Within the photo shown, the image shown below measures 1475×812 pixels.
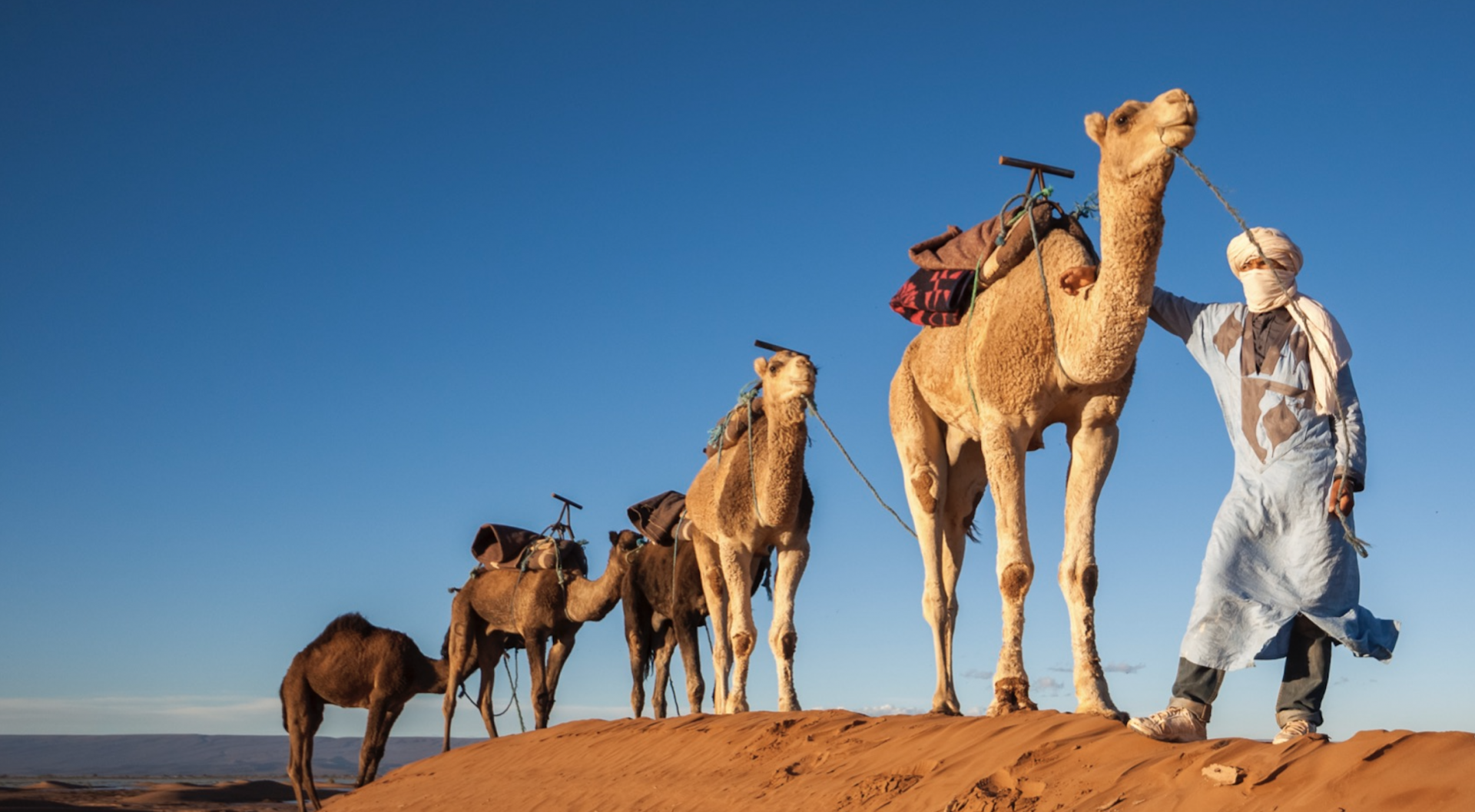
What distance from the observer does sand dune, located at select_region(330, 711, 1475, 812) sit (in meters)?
4.86

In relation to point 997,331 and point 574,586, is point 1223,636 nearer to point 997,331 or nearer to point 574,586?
point 997,331

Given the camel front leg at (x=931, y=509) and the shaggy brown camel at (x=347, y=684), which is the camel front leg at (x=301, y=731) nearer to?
the shaggy brown camel at (x=347, y=684)

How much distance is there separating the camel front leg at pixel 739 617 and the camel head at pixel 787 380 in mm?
1372

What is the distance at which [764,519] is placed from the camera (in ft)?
38.8

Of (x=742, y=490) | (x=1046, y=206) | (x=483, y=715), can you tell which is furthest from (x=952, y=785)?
(x=483, y=715)

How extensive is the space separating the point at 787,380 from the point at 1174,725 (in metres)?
6.31

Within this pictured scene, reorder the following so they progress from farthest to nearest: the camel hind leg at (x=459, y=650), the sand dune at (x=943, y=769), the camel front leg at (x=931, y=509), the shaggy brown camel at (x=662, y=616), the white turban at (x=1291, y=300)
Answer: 1. the camel hind leg at (x=459, y=650)
2. the shaggy brown camel at (x=662, y=616)
3. the camel front leg at (x=931, y=509)
4. the white turban at (x=1291, y=300)
5. the sand dune at (x=943, y=769)

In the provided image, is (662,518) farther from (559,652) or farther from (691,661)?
(559,652)

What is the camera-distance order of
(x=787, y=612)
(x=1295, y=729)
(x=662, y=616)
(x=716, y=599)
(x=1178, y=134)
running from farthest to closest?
(x=662, y=616)
(x=716, y=599)
(x=787, y=612)
(x=1178, y=134)
(x=1295, y=729)

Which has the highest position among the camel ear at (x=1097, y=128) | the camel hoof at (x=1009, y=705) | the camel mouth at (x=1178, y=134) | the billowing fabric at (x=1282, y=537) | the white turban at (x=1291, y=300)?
the camel ear at (x=1097, y=128)

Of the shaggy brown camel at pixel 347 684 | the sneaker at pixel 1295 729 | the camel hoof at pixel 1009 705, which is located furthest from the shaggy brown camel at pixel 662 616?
the sneaker at pixel 1295 729

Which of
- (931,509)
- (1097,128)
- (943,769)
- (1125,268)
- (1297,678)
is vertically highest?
(1097,128)

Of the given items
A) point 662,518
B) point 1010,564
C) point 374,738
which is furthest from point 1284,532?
point 374,738

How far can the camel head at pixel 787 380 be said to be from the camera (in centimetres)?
1150
